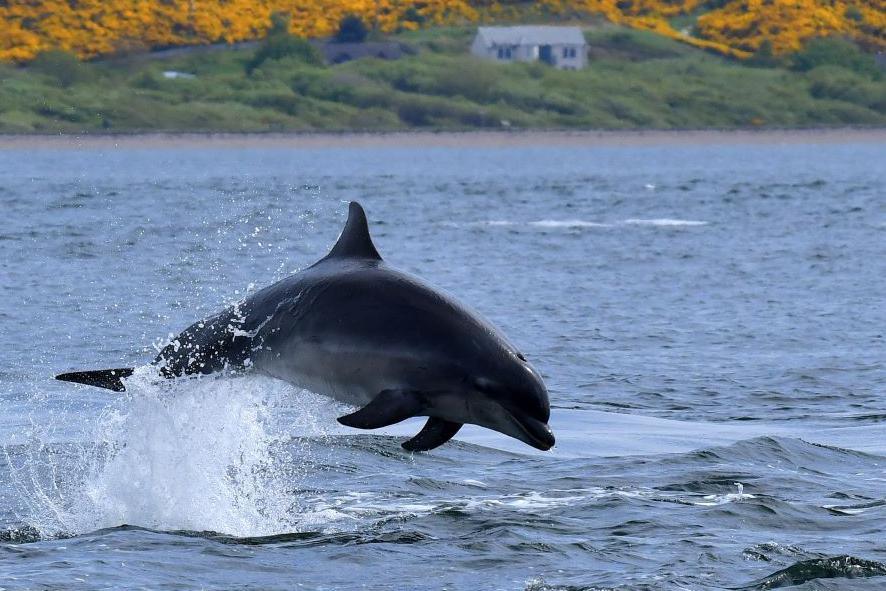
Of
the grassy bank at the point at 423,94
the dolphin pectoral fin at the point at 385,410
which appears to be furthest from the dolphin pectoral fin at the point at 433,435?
the grassy bank at the point at 423,94

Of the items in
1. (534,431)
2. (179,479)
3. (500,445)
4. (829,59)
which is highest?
(534,431)

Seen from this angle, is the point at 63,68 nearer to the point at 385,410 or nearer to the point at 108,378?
the point at 108,378

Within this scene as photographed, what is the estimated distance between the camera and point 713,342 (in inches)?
1077

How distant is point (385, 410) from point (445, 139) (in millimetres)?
165446

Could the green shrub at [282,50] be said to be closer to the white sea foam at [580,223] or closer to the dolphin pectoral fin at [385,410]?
the white sea foam at [580,223]

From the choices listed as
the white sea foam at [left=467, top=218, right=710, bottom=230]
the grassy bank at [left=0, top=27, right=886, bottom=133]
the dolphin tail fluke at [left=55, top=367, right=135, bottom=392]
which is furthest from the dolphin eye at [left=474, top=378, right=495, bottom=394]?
→ the grassy bank at [left=0, top=27, right=886, bottom=133]

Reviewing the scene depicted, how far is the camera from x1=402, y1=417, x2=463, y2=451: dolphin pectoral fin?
10.4 m

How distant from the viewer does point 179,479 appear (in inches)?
531

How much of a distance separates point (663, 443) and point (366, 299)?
7178mm

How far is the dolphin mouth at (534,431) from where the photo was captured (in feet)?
33.9

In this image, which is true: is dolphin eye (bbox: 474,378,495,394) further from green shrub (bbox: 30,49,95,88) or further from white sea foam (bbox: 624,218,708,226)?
green shrub (bbox: 30,49,95,88)

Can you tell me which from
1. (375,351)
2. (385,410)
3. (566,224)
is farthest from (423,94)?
(385,410)

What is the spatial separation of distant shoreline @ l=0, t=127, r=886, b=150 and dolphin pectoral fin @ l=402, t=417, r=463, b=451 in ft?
478

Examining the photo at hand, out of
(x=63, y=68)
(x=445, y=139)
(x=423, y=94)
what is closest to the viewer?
(x=63, y=68)
